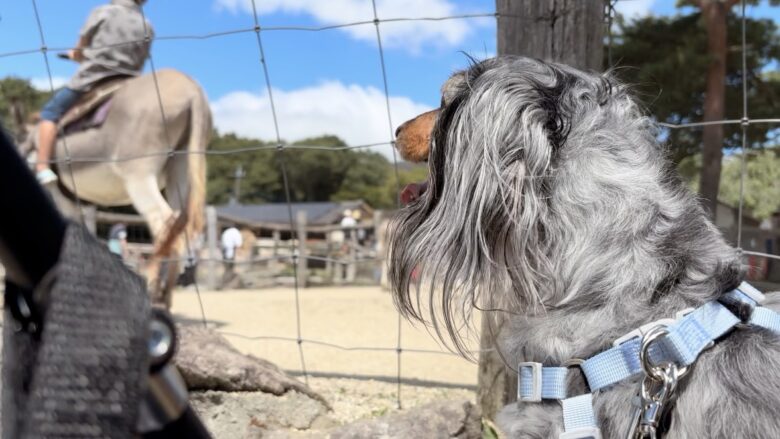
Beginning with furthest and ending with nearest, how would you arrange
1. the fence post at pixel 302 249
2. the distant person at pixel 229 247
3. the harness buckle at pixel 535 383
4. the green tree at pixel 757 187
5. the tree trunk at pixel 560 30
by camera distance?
the fence post at pixel 302 249 < the distant person at pixel 229 247 < the green tree at pixel 757 187 < the tree trunk at pixel 560 30 < the harness buckle at pixel 535 383

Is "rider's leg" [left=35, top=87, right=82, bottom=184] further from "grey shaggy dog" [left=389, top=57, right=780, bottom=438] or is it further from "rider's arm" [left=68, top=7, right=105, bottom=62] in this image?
"grey shaggy dog" [left=389, top=57, right=780, bottom=438]

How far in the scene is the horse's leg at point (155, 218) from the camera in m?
4.93

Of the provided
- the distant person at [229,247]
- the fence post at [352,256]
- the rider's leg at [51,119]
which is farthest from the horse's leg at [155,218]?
the fence post at [352,256]

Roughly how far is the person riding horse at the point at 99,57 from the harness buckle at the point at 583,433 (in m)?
4.19

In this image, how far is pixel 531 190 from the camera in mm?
1470

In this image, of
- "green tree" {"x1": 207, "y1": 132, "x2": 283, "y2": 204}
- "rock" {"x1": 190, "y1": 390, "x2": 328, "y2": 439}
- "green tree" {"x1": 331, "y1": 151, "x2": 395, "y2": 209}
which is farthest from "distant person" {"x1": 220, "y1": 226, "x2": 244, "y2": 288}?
"green tree" {"x1": 207, "y1": 132, "x2": 283, "y2": 204}

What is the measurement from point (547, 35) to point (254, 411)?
1.93 m

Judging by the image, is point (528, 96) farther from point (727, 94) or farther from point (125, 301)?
point (727, 94)

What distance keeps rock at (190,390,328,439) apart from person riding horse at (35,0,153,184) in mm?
2809

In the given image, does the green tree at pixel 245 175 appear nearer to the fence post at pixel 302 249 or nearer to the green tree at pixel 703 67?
the fence post at pixel 302 249

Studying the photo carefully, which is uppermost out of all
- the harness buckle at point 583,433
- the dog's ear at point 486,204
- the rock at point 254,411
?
the dog's ear at point 486,204

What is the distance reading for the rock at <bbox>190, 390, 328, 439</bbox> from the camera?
2.57 m

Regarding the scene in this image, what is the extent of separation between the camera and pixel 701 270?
140 centimetres

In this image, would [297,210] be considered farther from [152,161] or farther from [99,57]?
[99,57]
